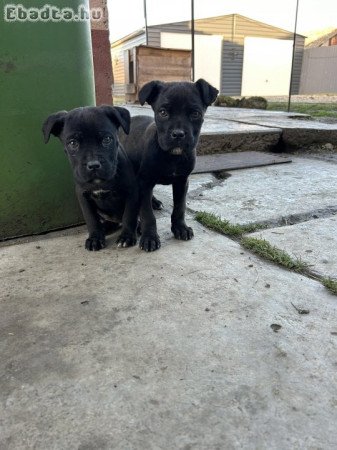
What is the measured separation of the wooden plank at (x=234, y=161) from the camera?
4664 mm

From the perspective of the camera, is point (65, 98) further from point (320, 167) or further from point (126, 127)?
point (320, 167)

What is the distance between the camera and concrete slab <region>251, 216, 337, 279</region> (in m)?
2.30

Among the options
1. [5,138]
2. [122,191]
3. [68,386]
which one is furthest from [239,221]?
[68,386]

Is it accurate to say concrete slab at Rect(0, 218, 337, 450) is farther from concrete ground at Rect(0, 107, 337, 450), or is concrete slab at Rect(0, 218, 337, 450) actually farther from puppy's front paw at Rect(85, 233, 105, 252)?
puppy's front paw at Rect(85, 233, 105, 252)

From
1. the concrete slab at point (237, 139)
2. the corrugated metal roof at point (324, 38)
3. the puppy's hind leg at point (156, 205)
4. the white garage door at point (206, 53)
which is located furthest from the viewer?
the corrugated metal roof at point (324, 38)

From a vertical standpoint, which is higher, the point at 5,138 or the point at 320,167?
the point at 5,138

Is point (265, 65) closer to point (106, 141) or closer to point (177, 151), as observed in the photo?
point (177, 151)

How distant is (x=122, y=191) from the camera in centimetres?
266

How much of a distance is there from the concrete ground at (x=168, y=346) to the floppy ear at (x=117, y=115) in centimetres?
76

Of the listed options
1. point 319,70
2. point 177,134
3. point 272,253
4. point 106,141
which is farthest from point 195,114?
point 319,70

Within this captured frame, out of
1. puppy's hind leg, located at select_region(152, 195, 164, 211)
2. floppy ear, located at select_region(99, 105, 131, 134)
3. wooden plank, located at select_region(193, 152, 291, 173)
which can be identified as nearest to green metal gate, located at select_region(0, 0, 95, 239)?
floppy ear, located at select_region(99, 105, 131, 134)

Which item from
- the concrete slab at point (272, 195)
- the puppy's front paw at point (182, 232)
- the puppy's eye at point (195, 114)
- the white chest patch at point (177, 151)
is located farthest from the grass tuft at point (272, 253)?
the puppy's eye at point (195, 114)

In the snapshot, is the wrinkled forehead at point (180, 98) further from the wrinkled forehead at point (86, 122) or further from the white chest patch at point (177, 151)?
the wrinkled forehead at point (86, 122)

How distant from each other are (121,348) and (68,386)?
26cm
